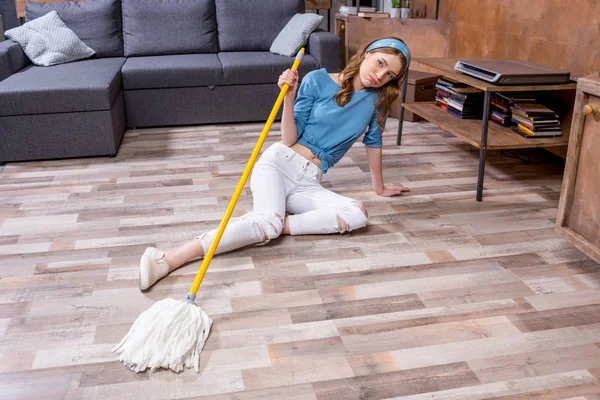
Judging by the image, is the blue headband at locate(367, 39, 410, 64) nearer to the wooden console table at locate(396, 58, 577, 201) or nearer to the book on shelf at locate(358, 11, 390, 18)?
the wooden console table at locate(396, 58, 577, 201)

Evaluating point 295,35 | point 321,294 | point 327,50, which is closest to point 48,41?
point 295,35

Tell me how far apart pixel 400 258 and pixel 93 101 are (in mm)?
1962

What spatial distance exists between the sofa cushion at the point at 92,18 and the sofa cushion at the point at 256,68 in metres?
0.85

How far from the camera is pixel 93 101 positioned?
315 cm

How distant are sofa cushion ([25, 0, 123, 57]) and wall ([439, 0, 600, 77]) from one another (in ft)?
7.70

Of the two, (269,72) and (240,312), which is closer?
(240,312)

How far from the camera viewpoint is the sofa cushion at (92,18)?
159 inches

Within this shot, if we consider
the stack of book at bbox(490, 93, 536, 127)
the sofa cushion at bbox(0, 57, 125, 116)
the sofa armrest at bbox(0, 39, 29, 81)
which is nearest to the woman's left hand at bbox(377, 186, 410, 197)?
the stack of book at bbox(490, 93, 536, 127)

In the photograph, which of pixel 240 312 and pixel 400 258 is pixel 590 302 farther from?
pixel 240 312

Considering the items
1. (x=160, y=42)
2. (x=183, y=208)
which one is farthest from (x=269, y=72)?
(x=183, y=208)

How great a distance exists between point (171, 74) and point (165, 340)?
8.34 feet

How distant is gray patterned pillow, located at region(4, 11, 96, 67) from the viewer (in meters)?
3.80

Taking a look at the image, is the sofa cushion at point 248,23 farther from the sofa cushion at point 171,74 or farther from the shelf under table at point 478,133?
→ the shelf under table at point 478,133

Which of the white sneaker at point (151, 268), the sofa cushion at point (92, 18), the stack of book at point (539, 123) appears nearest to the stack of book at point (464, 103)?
the stack of book at point (539, 123)
